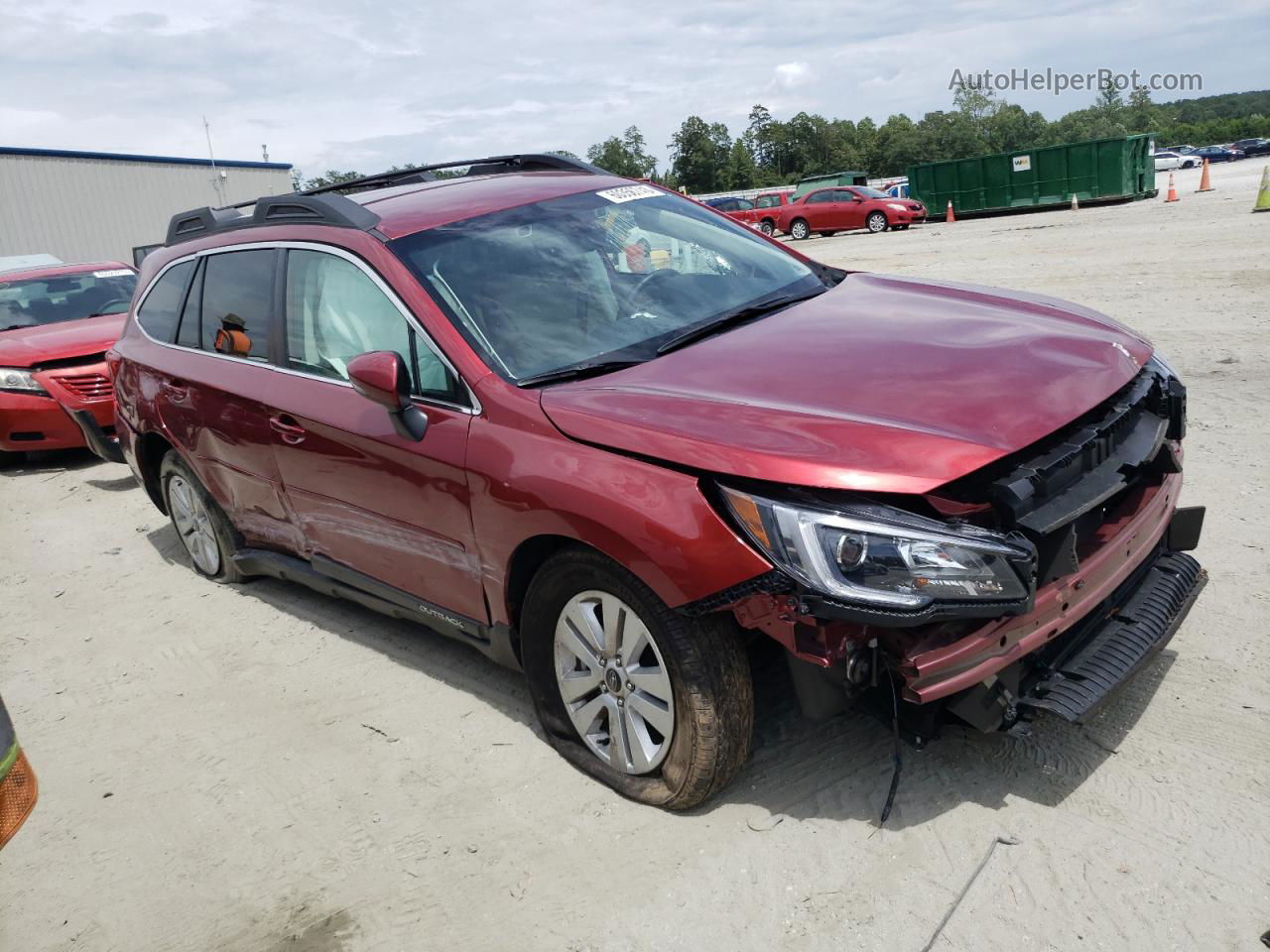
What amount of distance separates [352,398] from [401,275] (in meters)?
0.51

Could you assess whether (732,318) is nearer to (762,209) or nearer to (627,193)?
(627,193)

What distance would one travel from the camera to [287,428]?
A: 14.0ft

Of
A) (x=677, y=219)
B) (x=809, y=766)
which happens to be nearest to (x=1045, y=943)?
(x=809, y=766)

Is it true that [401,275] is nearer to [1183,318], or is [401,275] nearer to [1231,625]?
[1231,625]

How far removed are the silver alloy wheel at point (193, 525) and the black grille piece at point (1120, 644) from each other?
13.7 ft

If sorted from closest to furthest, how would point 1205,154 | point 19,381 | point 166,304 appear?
point 166,304
point 19,381
point 1205,154

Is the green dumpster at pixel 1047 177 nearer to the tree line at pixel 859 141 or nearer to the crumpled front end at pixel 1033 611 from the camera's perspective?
the crumpled front end at pixel 1033 611

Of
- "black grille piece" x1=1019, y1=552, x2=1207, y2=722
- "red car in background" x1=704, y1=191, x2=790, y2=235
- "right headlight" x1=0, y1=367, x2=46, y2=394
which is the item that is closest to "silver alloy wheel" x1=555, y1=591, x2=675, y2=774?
"black grille piece" x1=1019, y1=552, x2=1207, y2=722

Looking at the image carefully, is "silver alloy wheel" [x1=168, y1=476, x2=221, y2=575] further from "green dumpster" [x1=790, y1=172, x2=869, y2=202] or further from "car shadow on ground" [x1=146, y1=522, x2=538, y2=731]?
"green dumpster" [x1=790, y1=172, x2=869, y2=202]

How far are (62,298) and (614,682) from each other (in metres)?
9.84

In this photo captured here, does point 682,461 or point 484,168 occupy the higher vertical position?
point 484,168

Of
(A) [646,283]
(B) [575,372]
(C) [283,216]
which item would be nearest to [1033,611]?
(B) [575,372]

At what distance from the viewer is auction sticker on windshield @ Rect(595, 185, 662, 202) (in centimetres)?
439

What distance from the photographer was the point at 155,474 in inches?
235
